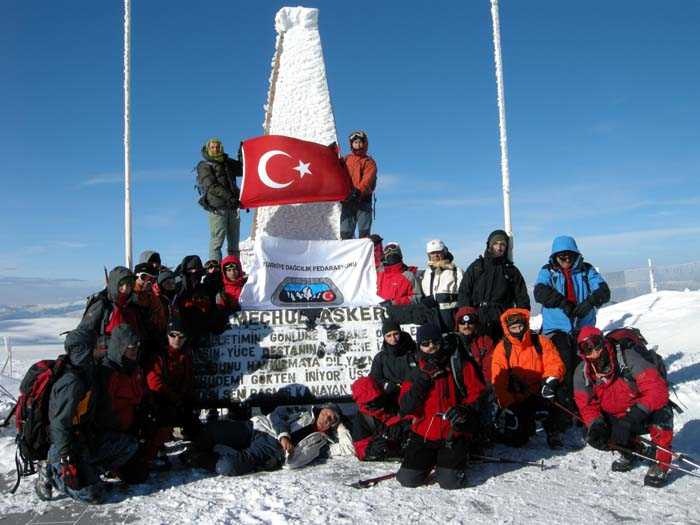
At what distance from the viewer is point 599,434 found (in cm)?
434

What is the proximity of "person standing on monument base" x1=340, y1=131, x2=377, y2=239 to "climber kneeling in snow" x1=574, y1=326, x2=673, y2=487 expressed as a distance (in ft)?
13.5

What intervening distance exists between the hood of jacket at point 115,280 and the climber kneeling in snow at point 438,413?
8.17 ft

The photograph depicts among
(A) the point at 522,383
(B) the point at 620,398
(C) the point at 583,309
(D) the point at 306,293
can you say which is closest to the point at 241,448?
(D) the point at 306,293

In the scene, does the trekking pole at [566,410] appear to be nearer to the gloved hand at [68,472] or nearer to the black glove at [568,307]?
the black glove at [568,307]

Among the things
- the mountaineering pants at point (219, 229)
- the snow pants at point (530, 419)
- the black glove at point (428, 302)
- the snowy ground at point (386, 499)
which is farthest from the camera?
the mountaineering pants at point (219, 229)

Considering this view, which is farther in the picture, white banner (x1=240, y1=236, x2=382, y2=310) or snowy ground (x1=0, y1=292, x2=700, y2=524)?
white banner (x1=240, y1=236, x2=382, y2=310)

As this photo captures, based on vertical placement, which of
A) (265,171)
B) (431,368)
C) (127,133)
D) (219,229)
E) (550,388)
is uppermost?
(127,133)

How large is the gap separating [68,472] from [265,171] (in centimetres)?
449

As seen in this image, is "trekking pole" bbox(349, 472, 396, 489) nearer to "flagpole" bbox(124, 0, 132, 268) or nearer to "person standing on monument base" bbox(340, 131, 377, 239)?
"person standing on monument base" bbox(340, 131, 377, 239)

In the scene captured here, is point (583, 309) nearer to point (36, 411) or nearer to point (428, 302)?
point (428, 302)

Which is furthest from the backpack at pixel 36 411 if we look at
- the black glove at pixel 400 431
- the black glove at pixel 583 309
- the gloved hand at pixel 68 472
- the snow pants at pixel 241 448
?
the black glove at pixel 583 309

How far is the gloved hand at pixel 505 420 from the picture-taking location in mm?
5027

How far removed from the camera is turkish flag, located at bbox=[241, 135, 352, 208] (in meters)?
7.43

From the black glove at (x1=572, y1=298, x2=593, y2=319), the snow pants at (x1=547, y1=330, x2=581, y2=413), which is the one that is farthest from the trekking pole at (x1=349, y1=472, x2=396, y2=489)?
the black glove at (x1=572, y1=298, x2=593, y2=319)
